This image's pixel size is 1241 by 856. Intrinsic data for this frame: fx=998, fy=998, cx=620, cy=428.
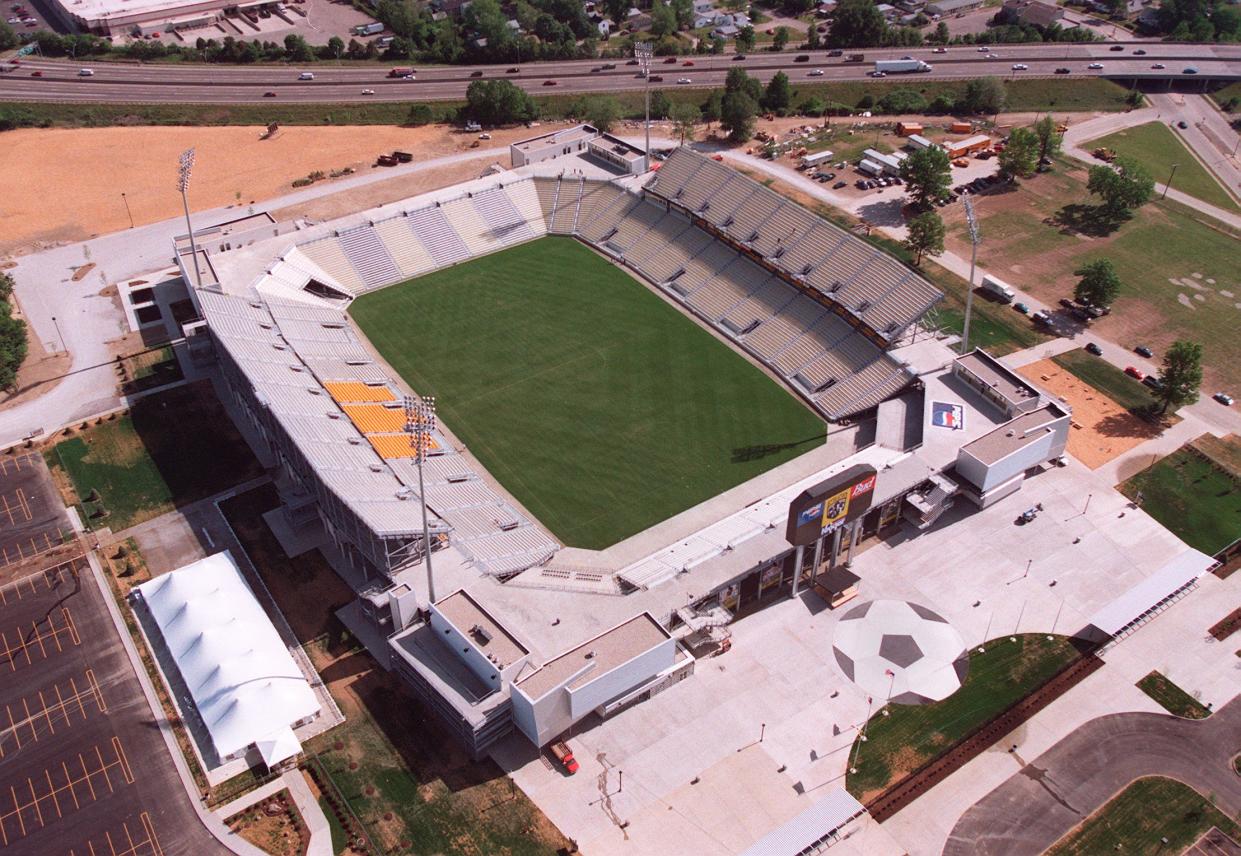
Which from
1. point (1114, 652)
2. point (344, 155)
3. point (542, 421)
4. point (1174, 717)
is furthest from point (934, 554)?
point (344, 155)

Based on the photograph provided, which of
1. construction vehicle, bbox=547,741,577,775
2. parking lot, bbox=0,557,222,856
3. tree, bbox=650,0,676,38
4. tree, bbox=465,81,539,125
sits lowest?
construction vehicle, bbox=547,741,577,775

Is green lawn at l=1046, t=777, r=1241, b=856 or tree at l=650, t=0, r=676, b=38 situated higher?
tree at l=650, t=0, r=676, b=38

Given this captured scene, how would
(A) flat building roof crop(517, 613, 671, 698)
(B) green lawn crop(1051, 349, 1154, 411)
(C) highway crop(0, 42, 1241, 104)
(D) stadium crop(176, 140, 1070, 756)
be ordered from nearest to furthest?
(A) flat building roof crop(517, 613, 671, 698) < (D) stadium crop(176, 140, 1070, 756) < (B) green lawn crop(1051, 349, 1154, 411) < (C) highway crop(0, 42, 1241, 104)

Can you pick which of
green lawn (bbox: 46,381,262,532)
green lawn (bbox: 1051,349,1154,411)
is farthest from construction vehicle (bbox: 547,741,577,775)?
green lawn (bbox: 1051,349,1154,411)

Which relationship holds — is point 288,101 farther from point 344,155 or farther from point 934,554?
point 934,554

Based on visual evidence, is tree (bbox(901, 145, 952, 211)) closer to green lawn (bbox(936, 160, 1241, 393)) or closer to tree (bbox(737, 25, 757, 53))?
green lawn (bbox(936, 160, 1241, 393))

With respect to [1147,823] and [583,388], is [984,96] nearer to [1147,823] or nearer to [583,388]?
[583,388]

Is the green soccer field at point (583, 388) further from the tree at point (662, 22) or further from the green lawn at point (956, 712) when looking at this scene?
the tree at point (662, 22)
